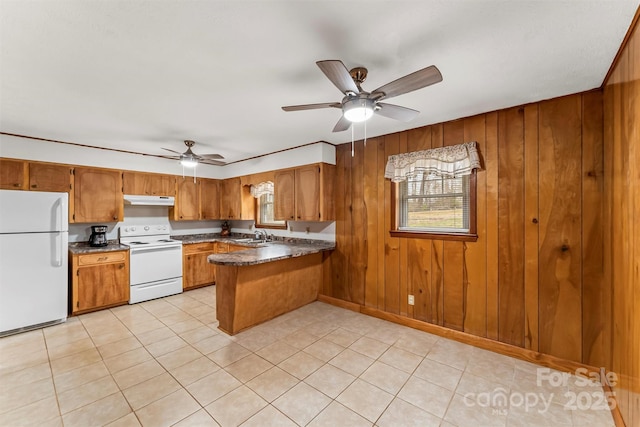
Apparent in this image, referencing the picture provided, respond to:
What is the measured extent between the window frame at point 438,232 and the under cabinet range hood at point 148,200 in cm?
392

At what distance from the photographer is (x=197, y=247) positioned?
4766 mm

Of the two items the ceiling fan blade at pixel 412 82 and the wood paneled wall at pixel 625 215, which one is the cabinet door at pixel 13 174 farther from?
Result: the wood paneled wall at pixel 625 215

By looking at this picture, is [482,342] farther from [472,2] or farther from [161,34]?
[161,34]

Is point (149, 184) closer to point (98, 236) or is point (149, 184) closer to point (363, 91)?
point (98, 236)

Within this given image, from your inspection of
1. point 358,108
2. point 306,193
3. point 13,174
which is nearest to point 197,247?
point 306,193

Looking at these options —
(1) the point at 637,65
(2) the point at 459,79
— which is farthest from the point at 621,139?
(2) the point at 459,79

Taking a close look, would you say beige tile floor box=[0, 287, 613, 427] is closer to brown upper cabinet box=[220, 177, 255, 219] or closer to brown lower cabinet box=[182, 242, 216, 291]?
brown lower cabinet box=[182, 242, 216, 291]

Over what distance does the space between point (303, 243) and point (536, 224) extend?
115 inches

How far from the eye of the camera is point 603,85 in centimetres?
211

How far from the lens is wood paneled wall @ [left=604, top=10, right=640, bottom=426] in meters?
1.46

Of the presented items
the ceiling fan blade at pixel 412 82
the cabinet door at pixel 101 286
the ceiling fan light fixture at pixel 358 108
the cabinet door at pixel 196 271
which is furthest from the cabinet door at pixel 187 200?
the ceiling fan blade at pixel 412 82

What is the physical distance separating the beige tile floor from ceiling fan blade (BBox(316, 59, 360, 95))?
2181 mm

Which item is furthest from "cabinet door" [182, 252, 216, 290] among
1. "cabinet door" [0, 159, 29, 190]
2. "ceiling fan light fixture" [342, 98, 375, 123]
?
"ceiling fan light fixture" [342, 98, 375, 123]

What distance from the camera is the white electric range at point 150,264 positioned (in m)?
3.96
